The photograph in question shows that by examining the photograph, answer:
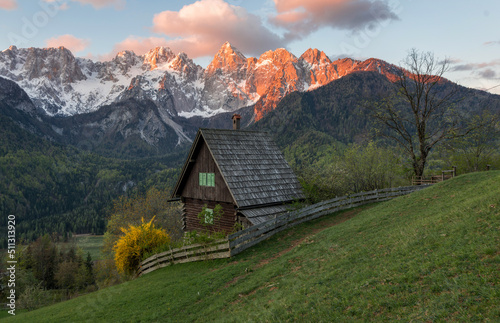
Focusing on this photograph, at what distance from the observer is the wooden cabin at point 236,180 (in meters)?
23.1

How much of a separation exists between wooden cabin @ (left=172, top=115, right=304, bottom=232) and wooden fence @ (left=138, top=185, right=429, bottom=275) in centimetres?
160

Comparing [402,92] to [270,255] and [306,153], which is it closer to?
[270,255]

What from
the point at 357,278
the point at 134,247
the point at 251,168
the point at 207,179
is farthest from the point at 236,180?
the point at 357,278

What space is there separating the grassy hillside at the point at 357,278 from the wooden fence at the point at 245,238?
70 centimetres

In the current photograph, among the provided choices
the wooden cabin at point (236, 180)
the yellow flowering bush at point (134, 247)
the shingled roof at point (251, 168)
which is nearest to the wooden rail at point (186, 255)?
the yellow flowering bush at point (134, 247)

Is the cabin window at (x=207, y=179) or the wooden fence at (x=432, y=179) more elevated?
the cabin window at (x=207, y=179)

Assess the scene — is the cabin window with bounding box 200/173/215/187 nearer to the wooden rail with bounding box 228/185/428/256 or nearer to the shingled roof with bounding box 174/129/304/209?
the shingled roof with bounding box 174/129/304/209

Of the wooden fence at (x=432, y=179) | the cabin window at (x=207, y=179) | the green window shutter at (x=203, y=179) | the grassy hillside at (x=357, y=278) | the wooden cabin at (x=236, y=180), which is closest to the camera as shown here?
the grassy hillside at (x=357, y=278)

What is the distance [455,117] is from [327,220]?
2293cm

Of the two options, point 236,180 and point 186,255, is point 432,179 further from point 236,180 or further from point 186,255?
point 186,255

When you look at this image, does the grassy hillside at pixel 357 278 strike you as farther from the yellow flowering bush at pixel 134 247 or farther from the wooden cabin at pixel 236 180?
the yellow flowering bush at pixel 134 247

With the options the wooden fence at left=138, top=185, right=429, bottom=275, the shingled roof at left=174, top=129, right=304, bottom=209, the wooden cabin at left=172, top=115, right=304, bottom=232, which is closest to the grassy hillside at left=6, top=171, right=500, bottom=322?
the wooden fence at left=138, top=185, right=429, bottom=275

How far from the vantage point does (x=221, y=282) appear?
1445 centimetres

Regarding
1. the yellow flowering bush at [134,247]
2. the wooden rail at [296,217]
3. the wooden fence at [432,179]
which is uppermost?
the wooden fence at [432,179]
